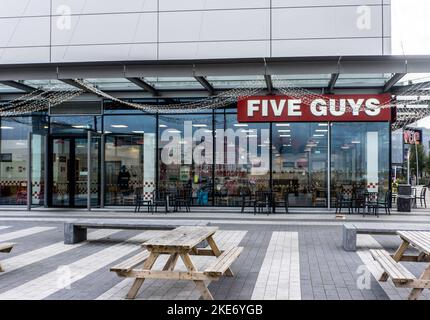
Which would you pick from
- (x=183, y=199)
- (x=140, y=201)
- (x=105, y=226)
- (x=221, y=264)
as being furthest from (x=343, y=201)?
(x=221, y=264)

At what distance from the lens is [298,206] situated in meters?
18.6

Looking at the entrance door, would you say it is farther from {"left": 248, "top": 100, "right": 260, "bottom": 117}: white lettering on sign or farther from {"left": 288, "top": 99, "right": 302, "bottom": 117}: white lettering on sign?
{"left": 288, "top": 99, "right": 302, "bottom": 117}: white lettering on sign

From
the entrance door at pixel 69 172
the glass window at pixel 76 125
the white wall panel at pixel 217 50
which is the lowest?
the entrance door at pixel 69 172

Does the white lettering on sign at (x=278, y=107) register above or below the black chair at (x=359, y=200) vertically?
above

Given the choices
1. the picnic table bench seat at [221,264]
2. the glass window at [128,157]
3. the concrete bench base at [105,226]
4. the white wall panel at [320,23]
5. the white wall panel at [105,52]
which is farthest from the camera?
the glass window at [128,157]

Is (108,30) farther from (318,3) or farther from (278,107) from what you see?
(318,3)

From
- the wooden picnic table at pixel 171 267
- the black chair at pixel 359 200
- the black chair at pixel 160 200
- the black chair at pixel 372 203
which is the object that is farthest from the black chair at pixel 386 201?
A: the wooden picnic table at pixel 171 267

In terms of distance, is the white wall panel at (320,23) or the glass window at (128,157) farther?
the glass window at (128,157)

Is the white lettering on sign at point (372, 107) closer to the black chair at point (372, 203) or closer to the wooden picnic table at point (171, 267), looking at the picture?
the black chair at point (372, 203)

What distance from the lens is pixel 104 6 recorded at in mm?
17672

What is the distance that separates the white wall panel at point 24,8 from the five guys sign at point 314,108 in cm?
788

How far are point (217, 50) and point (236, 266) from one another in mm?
9714

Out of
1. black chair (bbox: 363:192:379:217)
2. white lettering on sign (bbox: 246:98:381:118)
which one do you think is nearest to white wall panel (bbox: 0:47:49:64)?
white lettering on sign (bbox: 246:98:381:118)

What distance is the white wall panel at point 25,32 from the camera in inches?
701
